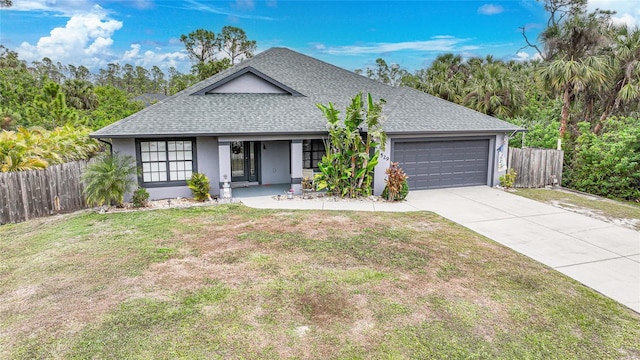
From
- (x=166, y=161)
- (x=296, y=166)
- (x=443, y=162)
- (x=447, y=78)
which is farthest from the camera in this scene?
(x=447, y=78)

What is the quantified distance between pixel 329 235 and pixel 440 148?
778 cm

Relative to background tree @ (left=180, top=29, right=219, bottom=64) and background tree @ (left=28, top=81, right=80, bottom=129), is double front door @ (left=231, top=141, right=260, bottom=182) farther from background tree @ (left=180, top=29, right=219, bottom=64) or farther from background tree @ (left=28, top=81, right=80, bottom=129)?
background tree @ (left=180, top=29, right=219, bottom=64)

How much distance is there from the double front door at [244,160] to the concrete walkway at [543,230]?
8.42 feet

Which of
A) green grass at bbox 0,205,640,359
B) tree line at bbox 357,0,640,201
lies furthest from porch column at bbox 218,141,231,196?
tree line at bbox 357,0,640,201

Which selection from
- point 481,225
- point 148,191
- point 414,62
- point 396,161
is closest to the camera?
point 481,225

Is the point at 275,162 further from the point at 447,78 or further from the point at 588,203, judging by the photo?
the point at 447,78

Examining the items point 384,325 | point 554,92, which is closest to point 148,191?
point 384,325

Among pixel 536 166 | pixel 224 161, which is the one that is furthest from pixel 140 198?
pixel 536 166

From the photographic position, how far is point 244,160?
15.9 meters

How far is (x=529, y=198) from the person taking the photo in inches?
547

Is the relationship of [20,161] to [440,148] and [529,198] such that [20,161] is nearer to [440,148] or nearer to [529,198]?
[440,148]

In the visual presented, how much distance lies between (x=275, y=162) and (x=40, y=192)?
7872 mm

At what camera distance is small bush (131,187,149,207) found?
12.2 meters

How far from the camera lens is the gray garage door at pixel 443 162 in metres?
15.0
